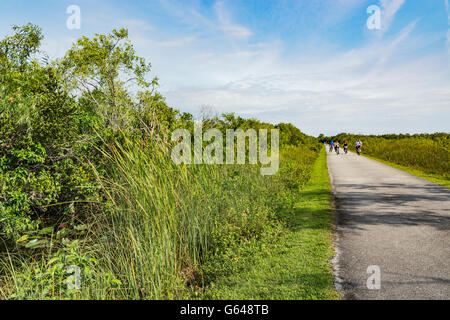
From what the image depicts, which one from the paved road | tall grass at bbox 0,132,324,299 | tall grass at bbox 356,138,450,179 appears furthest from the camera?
tall grass at bbox 356,138,450,179

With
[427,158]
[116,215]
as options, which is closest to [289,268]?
[116,215]

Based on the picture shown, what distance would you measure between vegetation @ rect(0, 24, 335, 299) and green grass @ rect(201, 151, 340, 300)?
37mm

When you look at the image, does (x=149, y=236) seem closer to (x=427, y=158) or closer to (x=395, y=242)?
(x=395, y=242)

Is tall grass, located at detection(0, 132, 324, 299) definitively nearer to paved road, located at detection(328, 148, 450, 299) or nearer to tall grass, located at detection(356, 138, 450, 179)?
paved road, located at detection(328, 148, 450, 299)

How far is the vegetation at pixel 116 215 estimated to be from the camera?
13.6 feet

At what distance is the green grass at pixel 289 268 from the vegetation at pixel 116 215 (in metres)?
0.04

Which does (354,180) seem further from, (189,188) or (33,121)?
(33,121)

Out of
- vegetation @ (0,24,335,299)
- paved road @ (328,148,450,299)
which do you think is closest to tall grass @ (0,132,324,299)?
vegetation @ (0,24,335,299)

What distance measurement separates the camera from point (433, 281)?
3898 millimetres

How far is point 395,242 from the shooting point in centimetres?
539

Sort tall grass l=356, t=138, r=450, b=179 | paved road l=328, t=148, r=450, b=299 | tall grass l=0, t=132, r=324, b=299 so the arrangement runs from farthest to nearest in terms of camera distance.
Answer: tall grass l=356, t=138, r=450, b=179
tall grass l=0, t=132, r=324, b=299
paved road l=328, t=148, r=450, b=299

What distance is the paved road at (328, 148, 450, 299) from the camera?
3.80 metres

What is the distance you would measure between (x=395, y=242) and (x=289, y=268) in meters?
2.27

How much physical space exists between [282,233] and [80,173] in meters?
4.32
